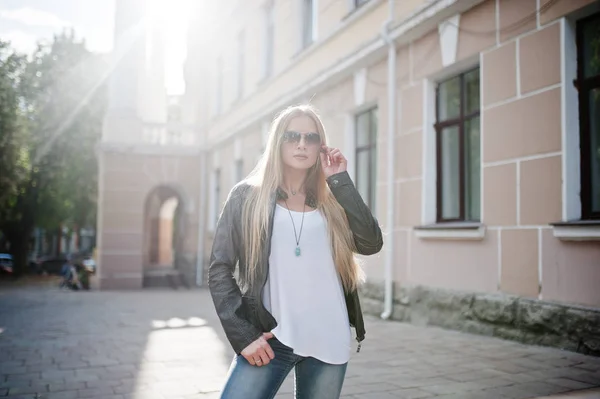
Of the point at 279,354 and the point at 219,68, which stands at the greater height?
the point at 219,68

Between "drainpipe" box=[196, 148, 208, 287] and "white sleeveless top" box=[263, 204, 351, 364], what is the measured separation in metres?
16.9

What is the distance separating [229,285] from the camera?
6.54 ft

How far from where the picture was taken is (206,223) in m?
19.0

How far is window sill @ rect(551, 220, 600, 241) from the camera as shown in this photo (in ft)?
16.6

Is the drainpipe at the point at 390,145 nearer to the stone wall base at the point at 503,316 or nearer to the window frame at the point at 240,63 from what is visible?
the stone wall base at the point at 503,316

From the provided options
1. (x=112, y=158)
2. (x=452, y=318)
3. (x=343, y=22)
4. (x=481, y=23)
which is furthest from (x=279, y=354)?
(x=112, y=158)

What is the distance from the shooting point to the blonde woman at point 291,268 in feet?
6.50

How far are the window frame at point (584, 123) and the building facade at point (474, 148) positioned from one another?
10 millimetres

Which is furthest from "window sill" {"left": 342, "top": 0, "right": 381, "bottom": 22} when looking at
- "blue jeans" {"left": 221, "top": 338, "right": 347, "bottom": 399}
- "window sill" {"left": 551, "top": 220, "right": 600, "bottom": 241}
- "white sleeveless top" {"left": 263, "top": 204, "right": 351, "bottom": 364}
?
"blue jeans" {"left": 221, "top": 338, "right": 347, "bottom": 399}

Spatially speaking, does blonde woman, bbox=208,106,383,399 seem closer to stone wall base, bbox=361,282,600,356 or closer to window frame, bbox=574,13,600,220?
stone wall base, bbox=361,282,600,356

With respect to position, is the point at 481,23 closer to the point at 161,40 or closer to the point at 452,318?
the point at 452,318

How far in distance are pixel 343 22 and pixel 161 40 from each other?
13.9 metres

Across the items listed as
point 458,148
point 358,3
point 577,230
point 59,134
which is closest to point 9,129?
point 59,134

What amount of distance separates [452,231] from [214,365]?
11.5 feet
